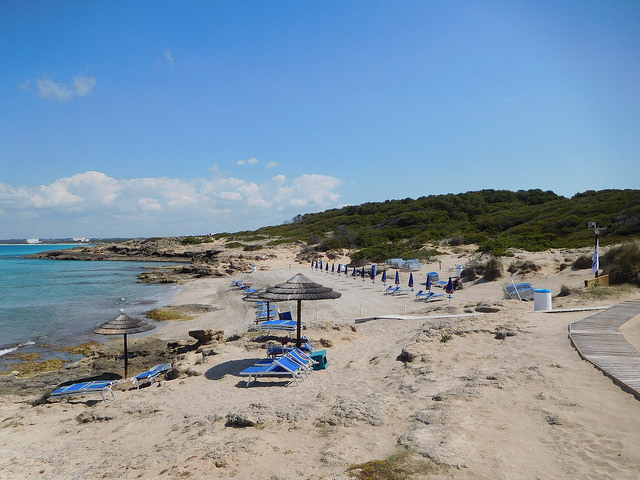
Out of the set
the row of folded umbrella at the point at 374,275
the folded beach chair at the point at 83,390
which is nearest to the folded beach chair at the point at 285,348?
the folded beach chair at the point at 83,390

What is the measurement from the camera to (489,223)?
144 ft

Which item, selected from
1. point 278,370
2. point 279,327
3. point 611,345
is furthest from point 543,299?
point 278,370

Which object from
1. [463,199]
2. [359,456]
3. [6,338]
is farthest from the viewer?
[463,199]

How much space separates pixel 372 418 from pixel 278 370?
3.30 metres

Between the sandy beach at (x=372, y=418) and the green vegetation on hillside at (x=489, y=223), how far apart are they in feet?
63.2

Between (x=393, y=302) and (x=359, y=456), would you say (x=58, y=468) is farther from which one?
(x=393, y=302)

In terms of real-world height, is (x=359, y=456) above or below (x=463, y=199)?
below

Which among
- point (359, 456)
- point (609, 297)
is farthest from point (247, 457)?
point (609, 297)

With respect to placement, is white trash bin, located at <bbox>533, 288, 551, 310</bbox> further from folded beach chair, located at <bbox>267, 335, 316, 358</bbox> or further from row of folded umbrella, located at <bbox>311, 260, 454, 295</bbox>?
folded beach chair, located at <bbox>267, 335, 316, 358</bbox>

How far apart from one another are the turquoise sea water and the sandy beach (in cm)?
725

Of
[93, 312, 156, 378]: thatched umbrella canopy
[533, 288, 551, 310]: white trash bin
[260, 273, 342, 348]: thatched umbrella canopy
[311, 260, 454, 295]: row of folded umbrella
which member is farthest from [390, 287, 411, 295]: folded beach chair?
[93, 312, 156, 378]: thatched umbrella canopy

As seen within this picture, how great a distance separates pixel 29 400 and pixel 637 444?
12.2 meters

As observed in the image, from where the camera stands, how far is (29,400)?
9.79 m

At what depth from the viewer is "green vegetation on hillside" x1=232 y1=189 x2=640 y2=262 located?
29.1 metres
